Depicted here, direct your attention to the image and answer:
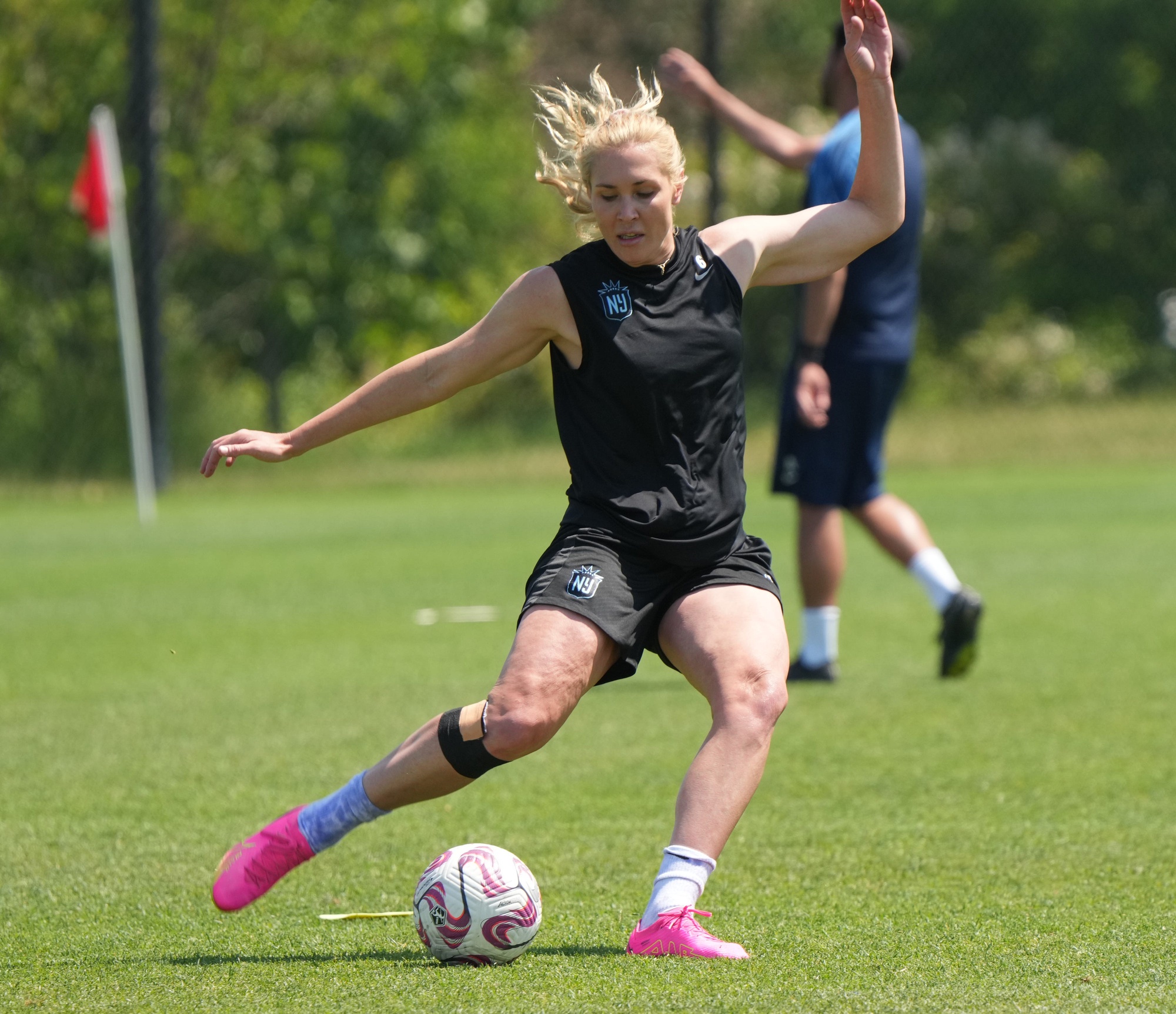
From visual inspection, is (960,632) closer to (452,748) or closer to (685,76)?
(685,76)

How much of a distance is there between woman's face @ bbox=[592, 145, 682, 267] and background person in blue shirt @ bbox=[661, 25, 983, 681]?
3.05 meters

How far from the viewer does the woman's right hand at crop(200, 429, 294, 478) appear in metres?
3.52

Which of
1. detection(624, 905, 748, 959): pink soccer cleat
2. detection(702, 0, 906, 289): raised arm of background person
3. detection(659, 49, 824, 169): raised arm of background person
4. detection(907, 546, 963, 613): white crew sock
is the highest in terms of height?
detection(659, 49, 824, 169): raised arm of background person

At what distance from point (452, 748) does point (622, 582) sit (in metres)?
0.47

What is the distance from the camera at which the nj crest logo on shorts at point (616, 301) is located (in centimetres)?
365

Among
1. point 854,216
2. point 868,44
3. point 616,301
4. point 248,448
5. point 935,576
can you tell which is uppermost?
point 868,44

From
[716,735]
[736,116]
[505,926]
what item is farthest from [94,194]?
[505,926]

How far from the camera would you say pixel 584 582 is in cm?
357

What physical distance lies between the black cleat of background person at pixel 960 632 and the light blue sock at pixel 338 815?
3.44 meters

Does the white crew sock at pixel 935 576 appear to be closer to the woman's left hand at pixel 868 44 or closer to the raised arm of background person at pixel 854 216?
the raised arm of background person at pixel 854 216

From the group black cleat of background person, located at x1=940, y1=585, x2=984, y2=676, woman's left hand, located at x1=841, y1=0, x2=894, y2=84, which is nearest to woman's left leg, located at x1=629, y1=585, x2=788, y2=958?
woman's left hand, located at x1=841, y1=0, x2=894, y2=84

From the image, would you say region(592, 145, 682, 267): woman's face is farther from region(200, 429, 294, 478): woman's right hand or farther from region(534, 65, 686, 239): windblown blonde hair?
region(200, 429, 294, 478): woman's right hand

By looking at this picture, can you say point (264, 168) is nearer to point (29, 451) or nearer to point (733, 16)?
point (29, 451)

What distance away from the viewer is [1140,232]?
20781mm
